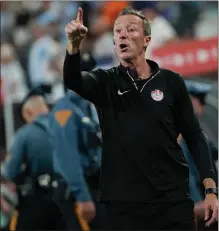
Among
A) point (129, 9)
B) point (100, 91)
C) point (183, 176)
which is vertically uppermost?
point (129, 9)

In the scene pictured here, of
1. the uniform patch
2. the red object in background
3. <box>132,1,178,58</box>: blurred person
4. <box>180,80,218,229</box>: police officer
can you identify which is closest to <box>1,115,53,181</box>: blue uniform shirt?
the uniform patch

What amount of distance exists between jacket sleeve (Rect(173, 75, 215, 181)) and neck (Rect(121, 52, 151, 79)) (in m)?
0.17

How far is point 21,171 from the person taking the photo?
686 centimetres

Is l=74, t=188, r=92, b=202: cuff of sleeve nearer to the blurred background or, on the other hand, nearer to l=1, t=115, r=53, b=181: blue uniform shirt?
l=1, t=115, r=53, b=181: blue uniform shirt

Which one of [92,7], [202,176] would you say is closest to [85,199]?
[202,176]

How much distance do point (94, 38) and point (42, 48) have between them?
862 mm

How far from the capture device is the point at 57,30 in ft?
42.6

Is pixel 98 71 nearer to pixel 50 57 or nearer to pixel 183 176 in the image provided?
pixel 183 176

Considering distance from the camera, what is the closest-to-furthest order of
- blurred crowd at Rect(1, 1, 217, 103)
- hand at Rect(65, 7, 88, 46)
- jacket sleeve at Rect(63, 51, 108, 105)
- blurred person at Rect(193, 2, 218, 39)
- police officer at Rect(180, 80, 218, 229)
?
hand at Rect(65, 7, 88, 46) < jacket sleeve at Rect(63, 51, 108, 105) < police officer at Rect(180, 80, 218, 229) < blurred crowd at Rect(1, 1, 217, 103) < blurred person at Rect(193, 2, 218, 39)

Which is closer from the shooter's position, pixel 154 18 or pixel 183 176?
pixel 183 176

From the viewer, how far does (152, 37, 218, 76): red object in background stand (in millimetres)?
11297

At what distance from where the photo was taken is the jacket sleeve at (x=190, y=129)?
4402 mm

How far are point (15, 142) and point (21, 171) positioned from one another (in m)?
0.26

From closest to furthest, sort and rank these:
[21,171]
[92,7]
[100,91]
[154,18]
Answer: [100,91] < [21,171] < [154,18] < [92,7]
